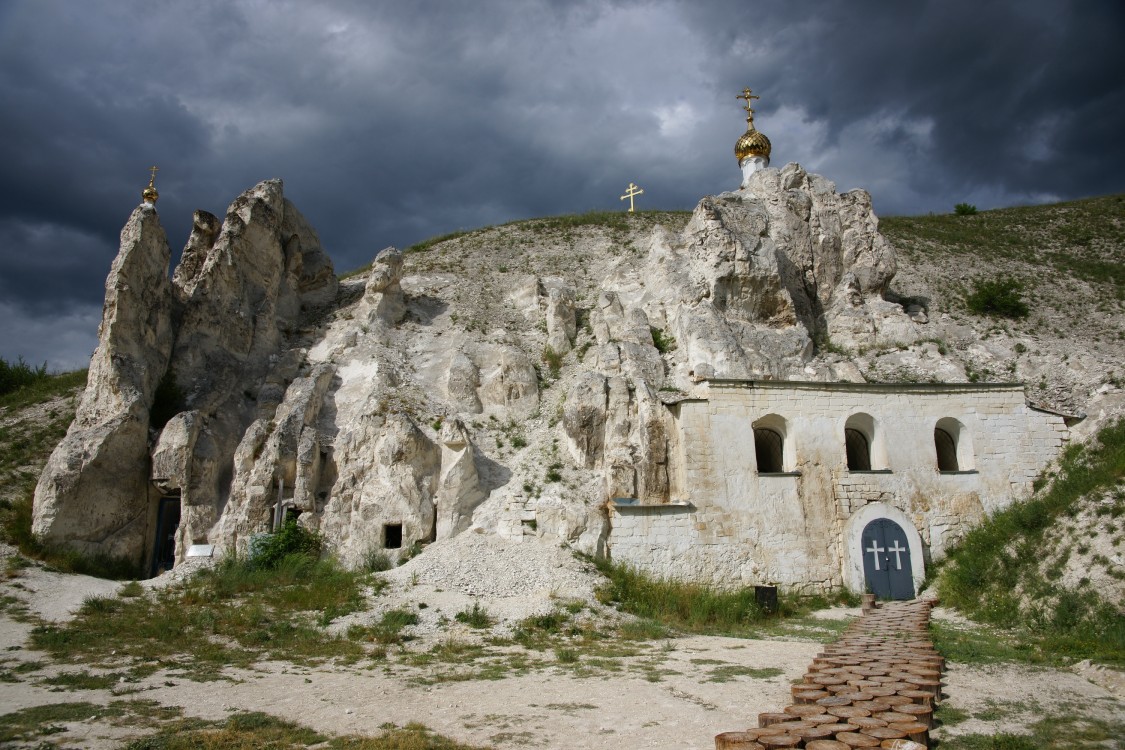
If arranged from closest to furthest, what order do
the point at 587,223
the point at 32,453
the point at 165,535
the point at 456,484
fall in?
the point at 456,484, the point at 165,535, the point at 32,453, the point at 587,223

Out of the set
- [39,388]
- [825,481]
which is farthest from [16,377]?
[825,481]

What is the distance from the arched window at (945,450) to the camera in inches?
831

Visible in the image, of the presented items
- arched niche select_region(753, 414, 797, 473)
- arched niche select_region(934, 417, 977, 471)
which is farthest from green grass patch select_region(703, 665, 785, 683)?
arched niche select_region(934, 417, 977, 471)

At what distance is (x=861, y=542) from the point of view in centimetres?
1856

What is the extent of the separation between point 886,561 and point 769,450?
4.69m

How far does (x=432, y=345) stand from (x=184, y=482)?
31.7ft

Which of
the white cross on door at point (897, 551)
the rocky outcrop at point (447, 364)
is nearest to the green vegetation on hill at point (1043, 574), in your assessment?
the white cross on door at point (897, 551)

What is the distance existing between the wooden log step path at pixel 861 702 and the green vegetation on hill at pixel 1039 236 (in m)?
30.7

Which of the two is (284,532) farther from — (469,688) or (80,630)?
(469,688)

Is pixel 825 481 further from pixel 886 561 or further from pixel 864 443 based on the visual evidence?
pixel 864 443

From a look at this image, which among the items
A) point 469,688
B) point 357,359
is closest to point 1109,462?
point 469,688

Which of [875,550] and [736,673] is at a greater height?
[875,550]

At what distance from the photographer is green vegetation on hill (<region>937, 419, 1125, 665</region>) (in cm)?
1169

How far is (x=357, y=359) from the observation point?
24.3 m
